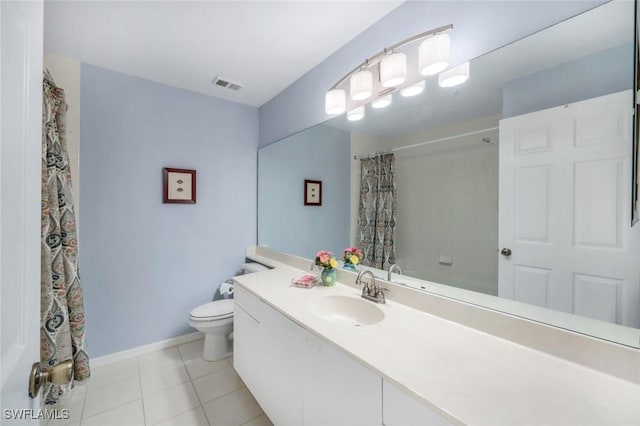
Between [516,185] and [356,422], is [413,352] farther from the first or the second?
[516,185]

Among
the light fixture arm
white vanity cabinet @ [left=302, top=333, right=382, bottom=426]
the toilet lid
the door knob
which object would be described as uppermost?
the light fixture arm

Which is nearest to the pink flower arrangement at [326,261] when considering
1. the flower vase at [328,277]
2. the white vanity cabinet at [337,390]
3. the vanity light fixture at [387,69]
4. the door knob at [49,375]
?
the flower vase at [328,277]

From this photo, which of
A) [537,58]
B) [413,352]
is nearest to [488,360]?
[413,352]

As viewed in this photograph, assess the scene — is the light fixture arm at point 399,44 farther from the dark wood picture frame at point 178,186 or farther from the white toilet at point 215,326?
the white toilet at point 215,326

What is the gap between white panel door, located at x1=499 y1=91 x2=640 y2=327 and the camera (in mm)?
818

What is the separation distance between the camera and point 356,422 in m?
0.87

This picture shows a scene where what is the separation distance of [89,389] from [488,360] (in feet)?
8.25

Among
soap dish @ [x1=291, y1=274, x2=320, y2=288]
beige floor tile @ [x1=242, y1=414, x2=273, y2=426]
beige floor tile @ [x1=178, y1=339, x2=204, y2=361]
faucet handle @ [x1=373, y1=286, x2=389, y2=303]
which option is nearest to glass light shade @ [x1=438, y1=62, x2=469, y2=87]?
faucet handle @ [x1=373, y1=286, x2=389, y2=303]

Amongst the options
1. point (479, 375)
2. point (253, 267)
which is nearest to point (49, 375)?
point (479, 375)

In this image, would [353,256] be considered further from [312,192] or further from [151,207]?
[151,207]

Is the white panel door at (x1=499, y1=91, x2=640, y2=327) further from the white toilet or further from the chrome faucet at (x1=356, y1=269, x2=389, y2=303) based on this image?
the white toilet

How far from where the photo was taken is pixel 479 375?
777mm

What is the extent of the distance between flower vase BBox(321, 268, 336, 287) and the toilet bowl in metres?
1.01

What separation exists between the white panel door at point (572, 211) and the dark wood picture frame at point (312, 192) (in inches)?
52.1
